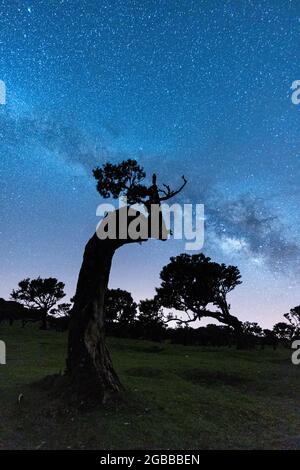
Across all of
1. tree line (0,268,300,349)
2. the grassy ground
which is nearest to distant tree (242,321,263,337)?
tree line (0,268,300,349)

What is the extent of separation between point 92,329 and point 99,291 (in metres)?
1.61

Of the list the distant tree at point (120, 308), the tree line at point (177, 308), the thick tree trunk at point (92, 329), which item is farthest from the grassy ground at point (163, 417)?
the distant tree at point (120, 308)

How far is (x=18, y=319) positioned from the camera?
3351 inches

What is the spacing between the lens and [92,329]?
56.7 feet

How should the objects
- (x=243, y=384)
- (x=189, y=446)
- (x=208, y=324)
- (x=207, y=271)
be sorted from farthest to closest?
1. (x=208, y=324)
2. (x=207, y=271)
3. (x=243, y=384)
4. (x=189, y=446)

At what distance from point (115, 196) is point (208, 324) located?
6958 centimetres

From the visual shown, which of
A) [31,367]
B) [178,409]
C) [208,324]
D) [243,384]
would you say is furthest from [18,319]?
[178,409]

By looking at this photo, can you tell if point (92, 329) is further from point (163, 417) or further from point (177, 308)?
point (177, 308)

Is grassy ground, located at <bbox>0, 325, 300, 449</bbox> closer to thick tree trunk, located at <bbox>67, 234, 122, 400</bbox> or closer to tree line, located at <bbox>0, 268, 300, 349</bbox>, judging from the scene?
thick tree trunk, located at <bbox>67, 234, 122, 400</bbox>

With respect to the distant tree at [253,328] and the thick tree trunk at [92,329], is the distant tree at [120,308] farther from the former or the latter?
the thick tree trunk at [92,329]

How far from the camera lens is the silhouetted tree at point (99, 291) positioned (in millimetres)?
16578

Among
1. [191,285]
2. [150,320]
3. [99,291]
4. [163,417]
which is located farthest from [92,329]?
[150,320]

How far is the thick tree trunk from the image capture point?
16406 mm

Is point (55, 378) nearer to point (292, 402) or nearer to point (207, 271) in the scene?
point (292, 402)
